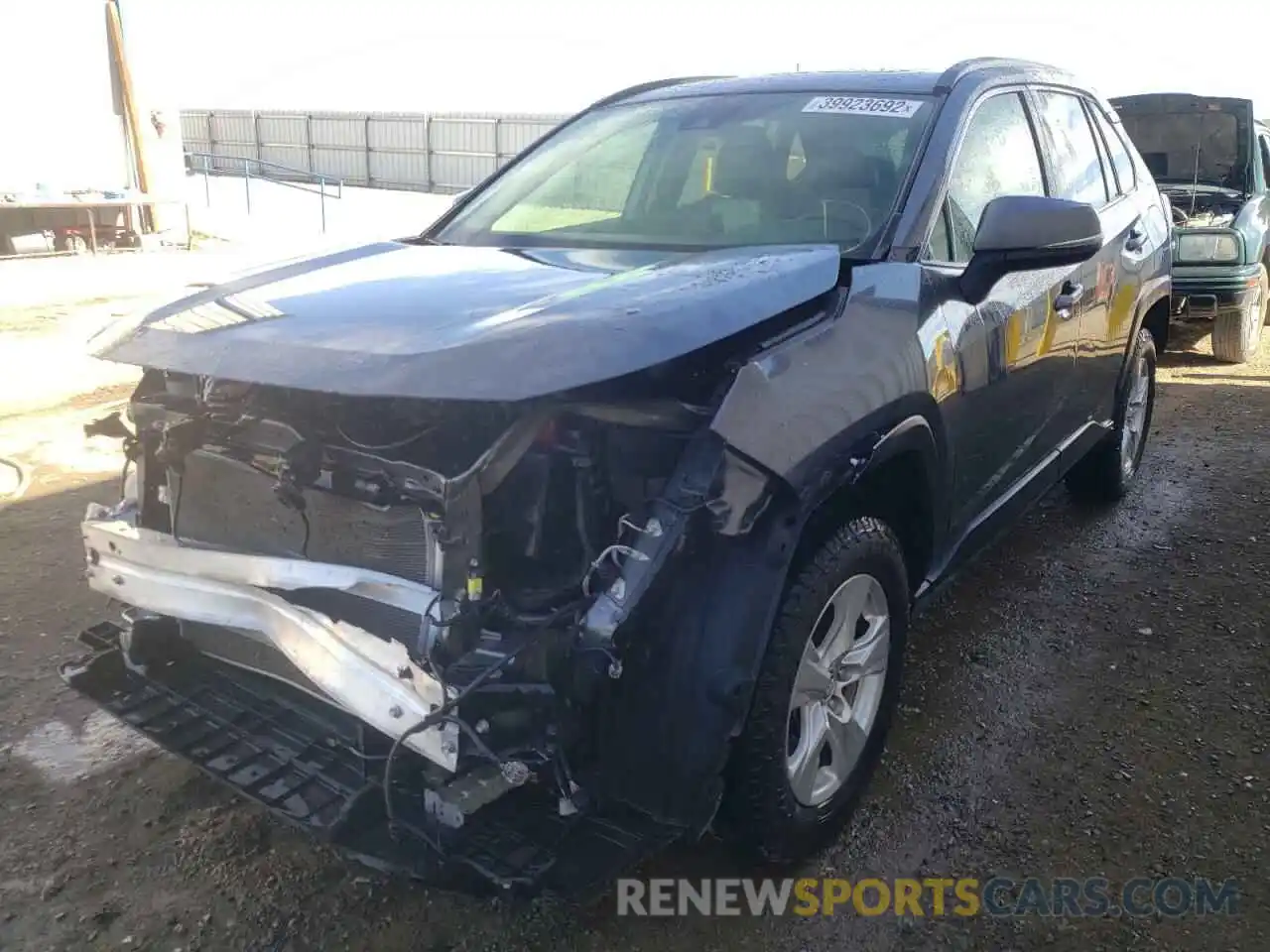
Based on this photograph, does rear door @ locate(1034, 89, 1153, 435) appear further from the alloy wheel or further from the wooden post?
the wooden post

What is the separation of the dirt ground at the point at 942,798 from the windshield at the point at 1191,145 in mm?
5681

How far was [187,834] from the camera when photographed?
8.86ft

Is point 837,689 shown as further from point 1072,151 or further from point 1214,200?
point 1214,200

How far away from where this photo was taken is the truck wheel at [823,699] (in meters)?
2.26

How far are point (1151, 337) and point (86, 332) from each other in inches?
308

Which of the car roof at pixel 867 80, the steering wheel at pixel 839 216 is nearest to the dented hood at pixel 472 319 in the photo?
the steering wheel at pixel 839 216

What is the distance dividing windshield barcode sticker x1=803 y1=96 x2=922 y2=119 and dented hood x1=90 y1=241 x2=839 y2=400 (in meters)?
0.74

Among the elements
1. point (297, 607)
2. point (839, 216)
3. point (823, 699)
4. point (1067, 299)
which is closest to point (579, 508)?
point (297, 607)

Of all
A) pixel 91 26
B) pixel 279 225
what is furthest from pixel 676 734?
pixel 279 225

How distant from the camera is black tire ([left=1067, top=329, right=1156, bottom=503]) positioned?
15.3 ft

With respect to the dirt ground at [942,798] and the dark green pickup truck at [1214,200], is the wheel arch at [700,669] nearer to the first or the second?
the dirt ground at [942,798]

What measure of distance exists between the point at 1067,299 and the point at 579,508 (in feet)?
7.48

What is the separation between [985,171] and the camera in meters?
3.26

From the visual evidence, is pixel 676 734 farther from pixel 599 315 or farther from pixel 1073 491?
pixel 1073 491
